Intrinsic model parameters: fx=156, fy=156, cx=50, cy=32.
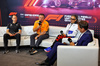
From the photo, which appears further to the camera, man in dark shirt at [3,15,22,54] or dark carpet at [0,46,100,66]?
man in dark shirt at [3,15,22,54]

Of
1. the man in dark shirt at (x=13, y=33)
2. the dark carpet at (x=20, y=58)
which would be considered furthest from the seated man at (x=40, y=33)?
the man in dark shirt at (x=13, y=33)

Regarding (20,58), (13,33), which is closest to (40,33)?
(13,33)

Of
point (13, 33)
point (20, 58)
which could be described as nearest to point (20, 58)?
point (20, 58)

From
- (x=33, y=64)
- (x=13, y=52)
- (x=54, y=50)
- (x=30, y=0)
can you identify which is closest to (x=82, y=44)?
(x=54, y=50)

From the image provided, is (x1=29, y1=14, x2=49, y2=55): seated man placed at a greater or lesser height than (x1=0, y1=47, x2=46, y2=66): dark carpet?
greater

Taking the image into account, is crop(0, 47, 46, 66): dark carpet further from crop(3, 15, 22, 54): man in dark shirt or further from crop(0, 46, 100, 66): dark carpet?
crop(3, 15, 22, 54): man in dark shirt

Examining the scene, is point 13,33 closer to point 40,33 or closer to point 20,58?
point 40,33

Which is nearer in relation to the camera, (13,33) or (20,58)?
(20,58)

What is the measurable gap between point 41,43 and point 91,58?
2072mm

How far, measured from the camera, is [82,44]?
10.9 feet

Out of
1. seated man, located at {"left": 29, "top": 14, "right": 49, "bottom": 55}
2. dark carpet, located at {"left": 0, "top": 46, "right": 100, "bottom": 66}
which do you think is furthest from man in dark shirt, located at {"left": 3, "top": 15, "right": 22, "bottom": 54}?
seated man, located at {"left": 29, "top": 14, "right": 49, "bottom": 55}

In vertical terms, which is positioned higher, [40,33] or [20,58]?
[40,33]

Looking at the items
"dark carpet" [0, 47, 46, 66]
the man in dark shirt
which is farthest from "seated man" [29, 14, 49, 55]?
the man in dark shirt

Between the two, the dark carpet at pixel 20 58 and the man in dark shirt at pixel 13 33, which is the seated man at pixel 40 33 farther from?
the man in dark shirt at pixel 13 33
